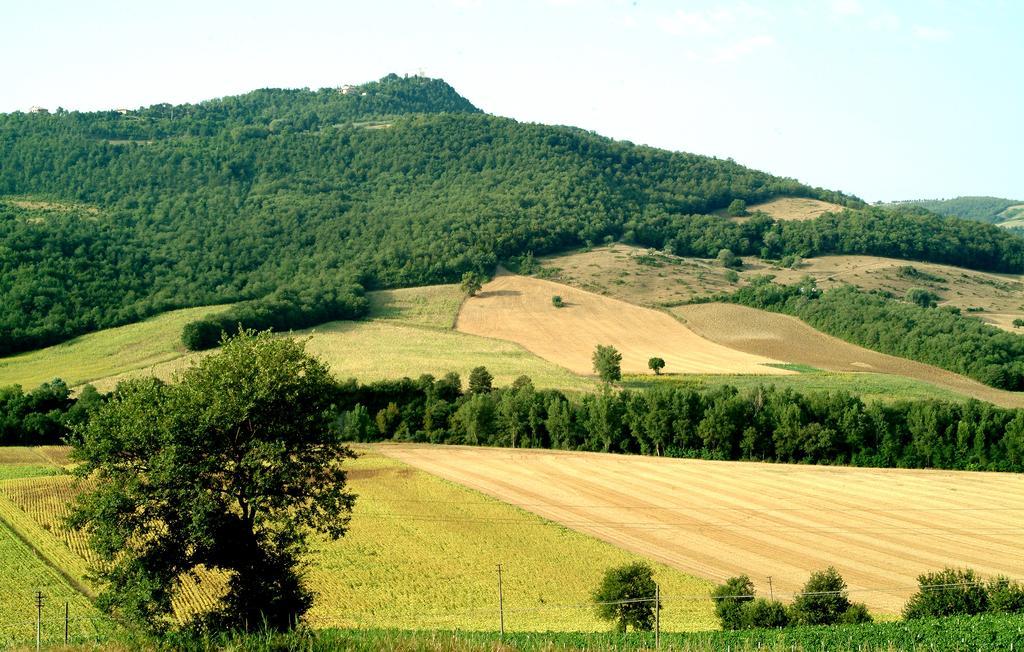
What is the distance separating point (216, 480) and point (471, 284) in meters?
93.9

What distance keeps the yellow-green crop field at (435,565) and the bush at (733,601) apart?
100cm

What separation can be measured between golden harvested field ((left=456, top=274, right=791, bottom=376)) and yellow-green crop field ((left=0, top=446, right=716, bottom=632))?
41516 millimetres

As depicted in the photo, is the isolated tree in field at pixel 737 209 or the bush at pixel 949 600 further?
the isolated tree in field at pixel 737 209

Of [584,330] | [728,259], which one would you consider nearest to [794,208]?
[728,259]

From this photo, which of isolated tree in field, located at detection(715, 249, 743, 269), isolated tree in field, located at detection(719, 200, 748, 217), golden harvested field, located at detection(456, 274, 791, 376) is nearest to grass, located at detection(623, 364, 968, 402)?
golden harvested field, located at detection(456, 274, 791, 376)

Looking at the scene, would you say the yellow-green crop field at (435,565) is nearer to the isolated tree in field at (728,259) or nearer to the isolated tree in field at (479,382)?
the isolated tree in field at (479,382)

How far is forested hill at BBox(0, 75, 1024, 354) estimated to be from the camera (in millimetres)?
111062

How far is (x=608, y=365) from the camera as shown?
79.4 metres

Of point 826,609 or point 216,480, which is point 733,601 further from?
point 216,480

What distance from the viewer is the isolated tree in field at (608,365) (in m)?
79.3

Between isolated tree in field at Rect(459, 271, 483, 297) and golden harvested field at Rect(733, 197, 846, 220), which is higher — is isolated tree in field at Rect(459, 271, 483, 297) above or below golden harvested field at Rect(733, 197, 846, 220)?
below

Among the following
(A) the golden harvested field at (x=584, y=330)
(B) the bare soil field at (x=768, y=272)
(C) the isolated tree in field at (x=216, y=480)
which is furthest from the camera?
(B) the bare soil field at (x=768, y=272)

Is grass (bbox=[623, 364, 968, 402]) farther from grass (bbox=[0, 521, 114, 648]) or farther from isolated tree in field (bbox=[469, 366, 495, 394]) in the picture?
grass (bbox=[0, 521, 114, 648])

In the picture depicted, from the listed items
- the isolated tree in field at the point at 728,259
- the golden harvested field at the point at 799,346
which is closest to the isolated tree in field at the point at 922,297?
the golden harvested field at the point at 799,346
